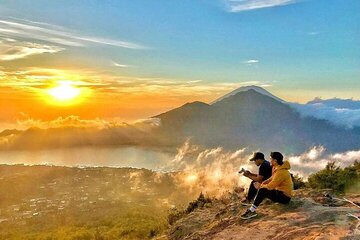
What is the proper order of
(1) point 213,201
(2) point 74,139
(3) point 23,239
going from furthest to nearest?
(2) point 74,139
(3) point 23,239
(1) point 213,201

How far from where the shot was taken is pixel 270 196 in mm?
13305

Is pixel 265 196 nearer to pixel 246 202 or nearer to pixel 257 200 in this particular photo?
pixel 257 200

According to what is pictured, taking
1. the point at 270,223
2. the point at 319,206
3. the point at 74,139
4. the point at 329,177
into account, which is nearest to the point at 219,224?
the point at 270,223

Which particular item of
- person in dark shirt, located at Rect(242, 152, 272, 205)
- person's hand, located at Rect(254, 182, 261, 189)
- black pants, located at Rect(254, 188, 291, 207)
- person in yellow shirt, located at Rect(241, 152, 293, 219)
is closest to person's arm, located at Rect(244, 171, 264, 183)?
person in dark shirt, located at Rect(242, 152, 272, 205)

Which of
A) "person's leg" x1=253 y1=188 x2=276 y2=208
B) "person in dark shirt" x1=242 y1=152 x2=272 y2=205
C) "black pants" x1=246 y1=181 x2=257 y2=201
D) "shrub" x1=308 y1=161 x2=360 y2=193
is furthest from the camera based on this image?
"shrub" x1=308 y1=161 x2=360 y2=193

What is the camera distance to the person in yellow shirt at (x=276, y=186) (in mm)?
12828

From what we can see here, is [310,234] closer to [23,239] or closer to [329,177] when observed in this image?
[329,177]

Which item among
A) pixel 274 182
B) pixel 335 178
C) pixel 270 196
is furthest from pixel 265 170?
pixel 335 178

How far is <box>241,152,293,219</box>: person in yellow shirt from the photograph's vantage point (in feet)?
42.1

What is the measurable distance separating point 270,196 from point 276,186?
19.0 inches

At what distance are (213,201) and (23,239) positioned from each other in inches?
3218

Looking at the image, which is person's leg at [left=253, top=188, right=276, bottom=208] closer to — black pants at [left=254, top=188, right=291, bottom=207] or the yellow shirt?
black pants at [left=254, top=188, right=291, bottom=207]

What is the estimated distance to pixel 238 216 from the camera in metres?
14.0

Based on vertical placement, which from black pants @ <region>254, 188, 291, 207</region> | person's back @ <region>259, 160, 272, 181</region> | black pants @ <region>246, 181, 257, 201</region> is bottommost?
black pants @ <region>246, 181, 257, 201</region>
